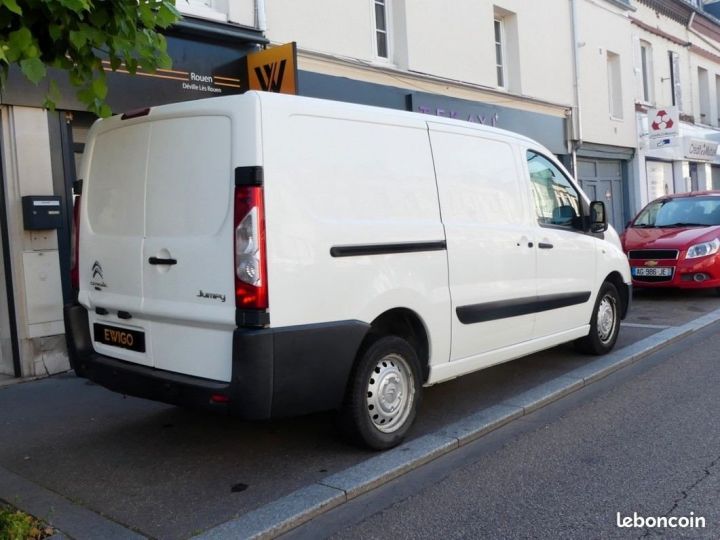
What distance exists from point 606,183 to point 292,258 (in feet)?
52.2

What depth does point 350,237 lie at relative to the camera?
4105mm

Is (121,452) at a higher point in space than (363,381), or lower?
lower

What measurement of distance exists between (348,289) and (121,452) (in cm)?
198

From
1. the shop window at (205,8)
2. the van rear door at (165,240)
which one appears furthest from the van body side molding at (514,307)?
the shop window at (205,8)

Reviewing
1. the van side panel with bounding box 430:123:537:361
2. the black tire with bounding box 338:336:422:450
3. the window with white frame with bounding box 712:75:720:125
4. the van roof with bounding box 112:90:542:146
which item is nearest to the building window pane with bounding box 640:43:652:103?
the window with white frame with bounding box 712:75:720:125

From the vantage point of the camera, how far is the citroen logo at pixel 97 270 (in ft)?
14.8


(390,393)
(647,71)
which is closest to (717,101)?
(647,71)

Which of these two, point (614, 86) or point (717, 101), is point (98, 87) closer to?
point (614, 86)

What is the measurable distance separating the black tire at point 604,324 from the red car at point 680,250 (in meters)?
3.95

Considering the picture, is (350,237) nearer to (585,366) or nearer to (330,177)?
(330,177)

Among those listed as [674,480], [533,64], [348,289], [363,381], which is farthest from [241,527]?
[533,64]

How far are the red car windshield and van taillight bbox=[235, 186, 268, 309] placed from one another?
9697 mm

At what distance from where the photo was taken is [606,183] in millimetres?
18078

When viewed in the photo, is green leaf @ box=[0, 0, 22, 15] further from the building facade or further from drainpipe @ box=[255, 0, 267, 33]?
drainpipe @ box=[255, 0, 267, 33]
